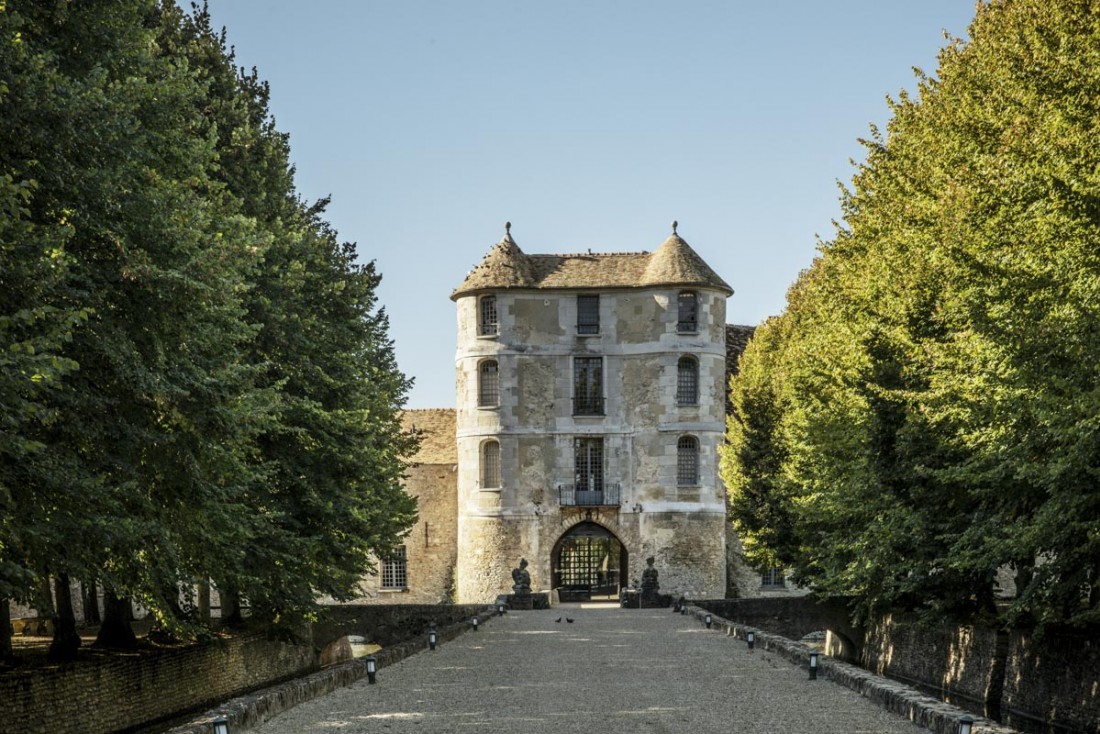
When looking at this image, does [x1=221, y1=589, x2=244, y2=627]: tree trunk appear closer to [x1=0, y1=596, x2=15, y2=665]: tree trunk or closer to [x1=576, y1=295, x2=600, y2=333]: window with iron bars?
[x1=0, y1=596, x2=15, y2=665]: tree trunk

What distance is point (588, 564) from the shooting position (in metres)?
51.7

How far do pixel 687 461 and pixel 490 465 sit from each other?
729 centimetres

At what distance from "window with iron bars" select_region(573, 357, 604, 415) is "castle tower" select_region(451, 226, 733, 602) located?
5 centimetres

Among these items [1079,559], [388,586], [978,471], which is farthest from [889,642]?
[388,586]

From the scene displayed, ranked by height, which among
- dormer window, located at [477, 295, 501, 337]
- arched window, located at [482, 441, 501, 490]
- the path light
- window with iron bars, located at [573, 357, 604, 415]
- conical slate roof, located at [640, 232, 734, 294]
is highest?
conical slate roof, located at [640, 232, 734, 294]

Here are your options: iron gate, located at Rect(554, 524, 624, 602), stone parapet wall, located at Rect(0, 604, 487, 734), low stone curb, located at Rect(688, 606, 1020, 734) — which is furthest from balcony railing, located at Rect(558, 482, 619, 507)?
low stone curb, located at Rect(688, 606, 1020, 734)

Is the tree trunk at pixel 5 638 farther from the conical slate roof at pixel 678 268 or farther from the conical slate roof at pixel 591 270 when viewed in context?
the conical slate roof at pixel 678 268

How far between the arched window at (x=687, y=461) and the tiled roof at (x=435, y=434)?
8.94 metres

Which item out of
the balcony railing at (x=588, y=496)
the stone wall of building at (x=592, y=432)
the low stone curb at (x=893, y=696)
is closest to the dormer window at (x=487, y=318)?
the stone wall of building at (x=592, y=432)

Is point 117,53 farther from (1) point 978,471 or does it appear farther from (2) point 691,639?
(2) point 691,639

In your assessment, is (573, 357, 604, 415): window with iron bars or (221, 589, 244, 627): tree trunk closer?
(221, 589, 244, 627): tree trunk

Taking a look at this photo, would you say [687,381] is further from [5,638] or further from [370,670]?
[5,638]

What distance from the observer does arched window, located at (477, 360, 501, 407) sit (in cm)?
4966

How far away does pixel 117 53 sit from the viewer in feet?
54.3
